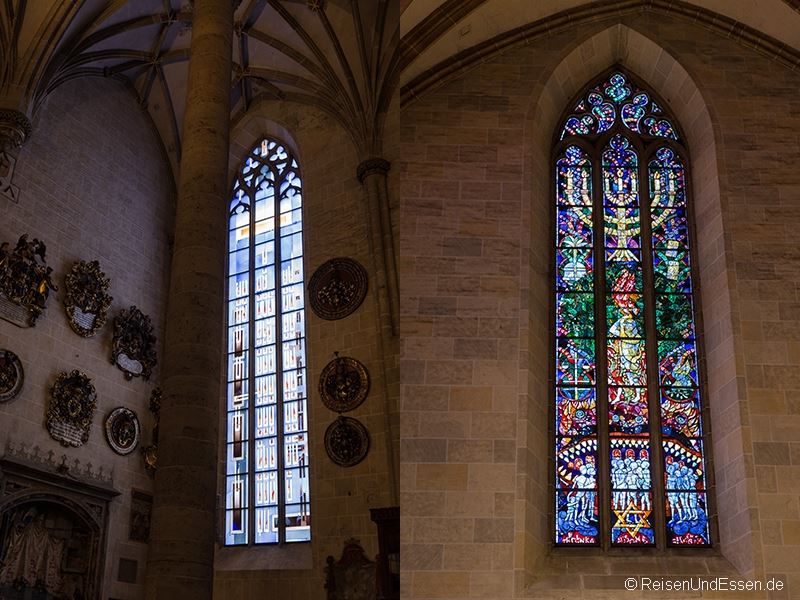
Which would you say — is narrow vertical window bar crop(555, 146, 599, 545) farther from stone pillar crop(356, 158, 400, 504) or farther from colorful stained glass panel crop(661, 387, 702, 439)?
stone pillar crop(356, 158, 400, 504)

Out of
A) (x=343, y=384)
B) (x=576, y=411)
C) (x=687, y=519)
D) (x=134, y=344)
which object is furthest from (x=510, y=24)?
(x=134, y=344)

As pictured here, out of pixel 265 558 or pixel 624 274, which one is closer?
pixel 624 274

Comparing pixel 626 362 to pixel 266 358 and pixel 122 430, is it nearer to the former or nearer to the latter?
pixel 266 358

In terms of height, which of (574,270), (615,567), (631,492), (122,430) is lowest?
(615,567)

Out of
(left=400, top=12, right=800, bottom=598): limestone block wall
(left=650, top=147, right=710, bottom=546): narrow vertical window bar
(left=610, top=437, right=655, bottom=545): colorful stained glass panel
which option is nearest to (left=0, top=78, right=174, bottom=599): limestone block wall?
(left=400, top=12, right=800, bottom=598): limestone block wall

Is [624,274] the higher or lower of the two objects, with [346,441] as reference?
higher

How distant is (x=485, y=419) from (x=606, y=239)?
9.36 ft

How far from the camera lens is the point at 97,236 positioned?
44.6 feet

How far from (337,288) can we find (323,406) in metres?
1.70

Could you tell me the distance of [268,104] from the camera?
14.9 metres

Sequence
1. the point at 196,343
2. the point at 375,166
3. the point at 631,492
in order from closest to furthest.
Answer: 1. the point at 196,343
2. the point at 631,492
3. the point at 375,166

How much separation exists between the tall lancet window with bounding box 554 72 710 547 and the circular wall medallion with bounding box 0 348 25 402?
6.57 meters

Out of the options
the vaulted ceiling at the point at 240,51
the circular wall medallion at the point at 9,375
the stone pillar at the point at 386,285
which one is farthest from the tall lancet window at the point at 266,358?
the circular wall medallion at the point at 9,375

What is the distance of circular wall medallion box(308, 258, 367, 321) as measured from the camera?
1295 cm
